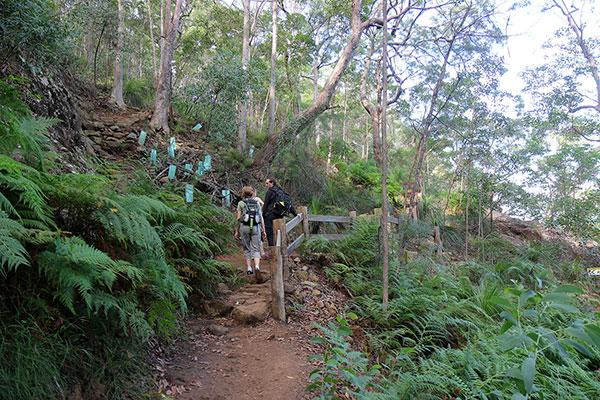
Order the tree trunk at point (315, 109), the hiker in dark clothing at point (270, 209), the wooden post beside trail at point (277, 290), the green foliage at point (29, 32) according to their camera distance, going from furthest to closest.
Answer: the tree trunk at point (315, 109) < the hiker in dark clothing at point (270, 209) < the green foliage at point (29, 32) < the wooden post beside trail at point (277, 290)

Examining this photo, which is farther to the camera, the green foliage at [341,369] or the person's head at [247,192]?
the person's head at [247,192]

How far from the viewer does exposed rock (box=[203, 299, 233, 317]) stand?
4.74m

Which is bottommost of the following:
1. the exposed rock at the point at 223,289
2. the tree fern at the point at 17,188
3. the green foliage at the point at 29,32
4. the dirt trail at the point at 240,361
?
the dirt trail at the point at 240,361

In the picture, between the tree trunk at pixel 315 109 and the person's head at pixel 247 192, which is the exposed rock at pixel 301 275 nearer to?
the person's head at pixel 247 192

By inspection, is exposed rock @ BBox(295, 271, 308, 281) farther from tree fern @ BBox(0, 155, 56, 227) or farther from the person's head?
tree fern @ BBox(0, 155, 56, 227)

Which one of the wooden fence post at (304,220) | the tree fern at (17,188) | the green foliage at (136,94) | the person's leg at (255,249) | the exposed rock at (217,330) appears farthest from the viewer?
the green foliage at (136,94)

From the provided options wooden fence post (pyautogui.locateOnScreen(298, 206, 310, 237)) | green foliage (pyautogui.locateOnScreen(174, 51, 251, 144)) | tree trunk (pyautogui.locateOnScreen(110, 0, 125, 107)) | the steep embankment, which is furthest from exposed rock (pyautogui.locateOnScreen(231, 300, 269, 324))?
tree trunk (pyautogui.locateOnScreen(110, 0, 125, 107))

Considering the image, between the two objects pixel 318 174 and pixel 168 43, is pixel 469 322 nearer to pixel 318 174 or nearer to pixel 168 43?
pixel 318 174

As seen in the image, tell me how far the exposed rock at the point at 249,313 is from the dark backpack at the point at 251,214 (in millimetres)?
1524

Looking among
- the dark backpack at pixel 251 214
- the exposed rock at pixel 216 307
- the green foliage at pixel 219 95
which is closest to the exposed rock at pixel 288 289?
the exposed rock at pixel 216 307

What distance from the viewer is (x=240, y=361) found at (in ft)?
12.4

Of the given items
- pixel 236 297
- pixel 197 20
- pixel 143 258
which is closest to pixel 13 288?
pixel 143 258

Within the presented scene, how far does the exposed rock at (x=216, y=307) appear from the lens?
4.74 meters

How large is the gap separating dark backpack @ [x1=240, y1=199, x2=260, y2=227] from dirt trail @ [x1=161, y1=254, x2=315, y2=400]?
1.30m
